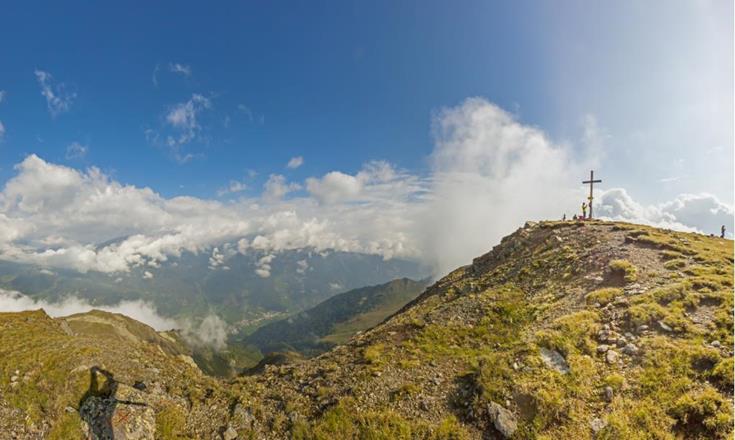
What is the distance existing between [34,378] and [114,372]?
Answer: 393 centimetres

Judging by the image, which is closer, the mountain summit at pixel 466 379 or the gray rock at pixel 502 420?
the gray rock at pixel 502 420

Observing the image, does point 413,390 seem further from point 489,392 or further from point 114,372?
point 114,372

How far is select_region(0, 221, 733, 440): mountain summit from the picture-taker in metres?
15.3

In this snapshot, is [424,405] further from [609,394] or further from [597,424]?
[609,394]

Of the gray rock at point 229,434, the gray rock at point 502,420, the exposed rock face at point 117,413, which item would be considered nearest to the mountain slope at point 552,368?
the gray rock at point 502,420

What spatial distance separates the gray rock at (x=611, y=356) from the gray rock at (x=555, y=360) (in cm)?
207

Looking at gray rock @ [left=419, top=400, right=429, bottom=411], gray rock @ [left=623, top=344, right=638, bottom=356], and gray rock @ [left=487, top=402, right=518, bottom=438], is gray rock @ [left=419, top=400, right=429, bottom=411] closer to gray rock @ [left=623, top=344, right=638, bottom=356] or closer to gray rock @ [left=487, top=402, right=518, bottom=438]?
gray rock @ [left=487, top=402, right=518, bottom=438]

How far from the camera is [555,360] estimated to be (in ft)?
→ 62.9

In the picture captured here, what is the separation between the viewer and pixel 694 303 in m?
20.9

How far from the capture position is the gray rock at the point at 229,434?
1721 centimetres

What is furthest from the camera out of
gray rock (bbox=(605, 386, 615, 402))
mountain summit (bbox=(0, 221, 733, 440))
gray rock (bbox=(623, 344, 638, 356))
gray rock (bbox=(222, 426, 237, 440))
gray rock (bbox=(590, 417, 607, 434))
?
gray rock (bbox=(623, 344, 638, 356))

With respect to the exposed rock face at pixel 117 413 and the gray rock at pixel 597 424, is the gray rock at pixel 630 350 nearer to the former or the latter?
the gray rock at pixel 597 424

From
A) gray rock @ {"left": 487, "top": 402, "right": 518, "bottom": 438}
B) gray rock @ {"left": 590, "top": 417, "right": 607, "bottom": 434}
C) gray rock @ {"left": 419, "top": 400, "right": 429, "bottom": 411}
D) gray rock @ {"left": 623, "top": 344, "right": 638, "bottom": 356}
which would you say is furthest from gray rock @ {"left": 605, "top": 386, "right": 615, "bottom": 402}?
gray rock @ {"left": 419, "top": 400, "right": 429, "bottom": 411}

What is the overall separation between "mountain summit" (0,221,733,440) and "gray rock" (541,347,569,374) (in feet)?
0.36
